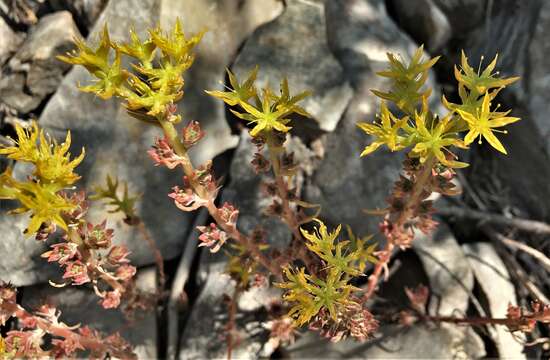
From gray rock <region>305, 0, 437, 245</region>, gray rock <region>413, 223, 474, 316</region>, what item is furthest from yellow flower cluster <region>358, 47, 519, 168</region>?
gray rock <region>413, 223, 474, 316</region>

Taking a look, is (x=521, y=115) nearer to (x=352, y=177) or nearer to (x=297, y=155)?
(x=352, y=177)

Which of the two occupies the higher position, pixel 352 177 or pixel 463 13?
pixel 463 13

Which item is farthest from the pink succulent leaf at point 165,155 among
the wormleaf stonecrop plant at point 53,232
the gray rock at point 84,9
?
the gray rock at point 84,9

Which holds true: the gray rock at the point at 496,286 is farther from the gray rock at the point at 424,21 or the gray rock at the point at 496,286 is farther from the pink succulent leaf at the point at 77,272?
the pink succulent leaf at the point at 77,272

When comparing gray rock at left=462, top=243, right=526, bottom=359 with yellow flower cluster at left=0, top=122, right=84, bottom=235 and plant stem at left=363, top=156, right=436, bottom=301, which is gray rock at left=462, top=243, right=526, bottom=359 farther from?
yellow flower cluster at left=0, top=122, right=84, bottom=235

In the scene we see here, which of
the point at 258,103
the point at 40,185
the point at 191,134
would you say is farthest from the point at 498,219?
the point at 40,185

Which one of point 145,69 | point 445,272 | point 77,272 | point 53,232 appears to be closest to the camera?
point 145,69

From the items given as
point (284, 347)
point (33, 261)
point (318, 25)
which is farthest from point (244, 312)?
point (318, 25)
